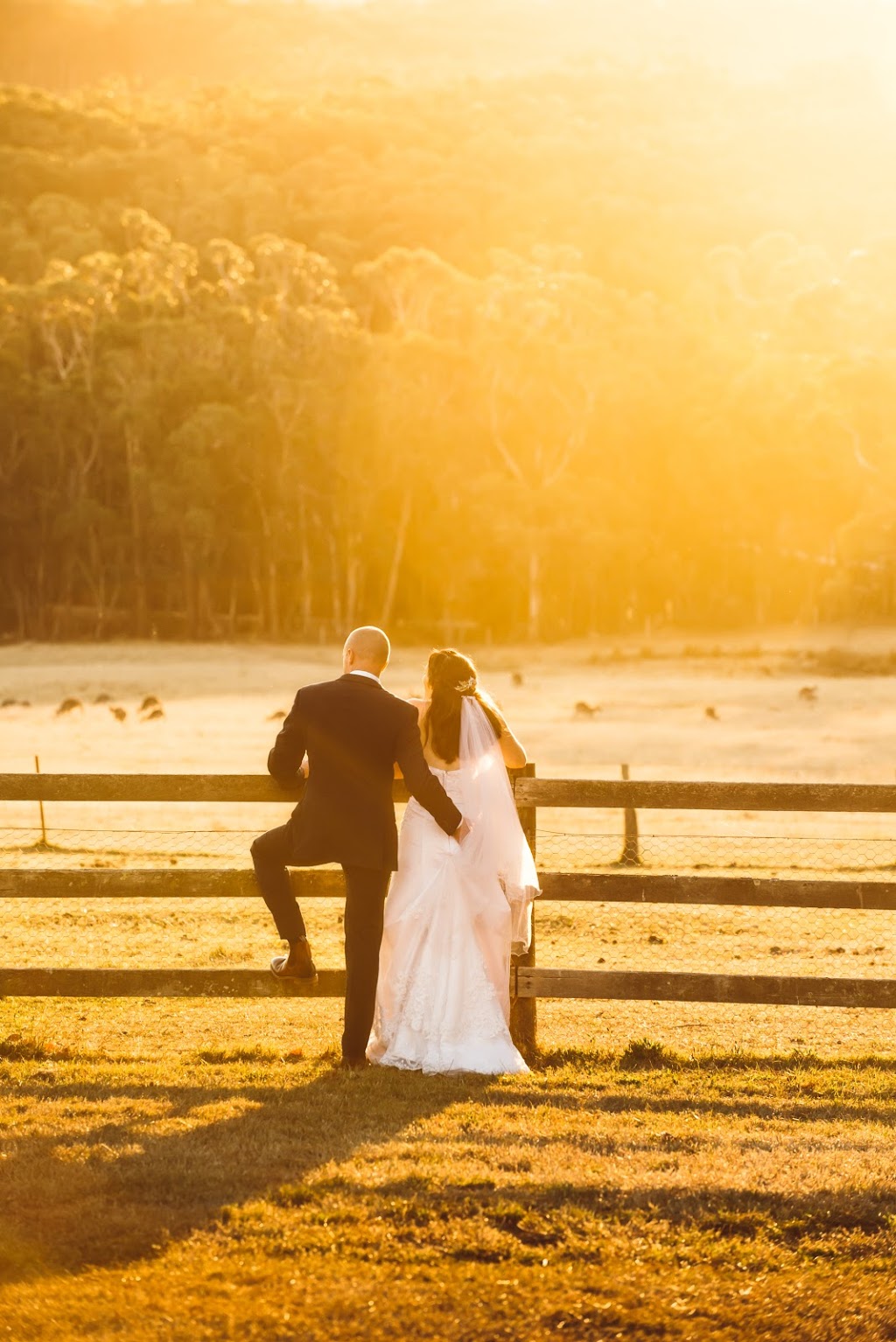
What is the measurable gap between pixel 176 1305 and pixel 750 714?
42.9 metres

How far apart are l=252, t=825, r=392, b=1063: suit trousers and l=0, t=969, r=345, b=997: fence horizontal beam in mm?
291

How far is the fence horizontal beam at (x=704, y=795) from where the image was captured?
823 centimetres

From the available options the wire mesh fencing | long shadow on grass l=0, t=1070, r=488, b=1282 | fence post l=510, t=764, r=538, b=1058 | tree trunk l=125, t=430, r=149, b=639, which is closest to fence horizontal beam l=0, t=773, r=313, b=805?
fence post l=510, t=764, r=538, b=1058

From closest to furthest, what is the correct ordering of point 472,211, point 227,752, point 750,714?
point 227,752, point 750,714, point 472,211

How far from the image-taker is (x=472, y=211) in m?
120

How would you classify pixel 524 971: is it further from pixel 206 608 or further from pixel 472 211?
pixel 472 211

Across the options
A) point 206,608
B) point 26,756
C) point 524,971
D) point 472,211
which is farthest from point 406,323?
point 524,971

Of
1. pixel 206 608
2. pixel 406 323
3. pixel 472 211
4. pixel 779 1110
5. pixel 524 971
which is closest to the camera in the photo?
pixel 779 1110

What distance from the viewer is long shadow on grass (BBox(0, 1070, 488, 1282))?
5496 mm

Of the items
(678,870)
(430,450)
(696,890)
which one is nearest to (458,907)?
(696,890)

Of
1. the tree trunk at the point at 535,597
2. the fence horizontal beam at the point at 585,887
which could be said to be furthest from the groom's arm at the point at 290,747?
the tree trunk at the point at 535,597

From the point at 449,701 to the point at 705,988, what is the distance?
1.91 metres

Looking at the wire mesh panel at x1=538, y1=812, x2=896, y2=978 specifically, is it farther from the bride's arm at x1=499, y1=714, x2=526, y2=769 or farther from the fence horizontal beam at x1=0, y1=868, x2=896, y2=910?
the bride's arm at x1=499, y1=714, x2=526, y2=769

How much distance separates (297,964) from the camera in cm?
809
